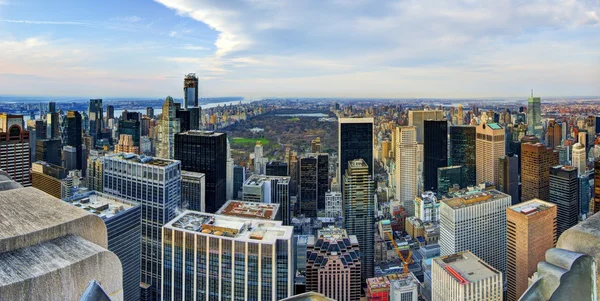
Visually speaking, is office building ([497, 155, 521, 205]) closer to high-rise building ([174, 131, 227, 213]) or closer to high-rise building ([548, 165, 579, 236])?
high-rise building ([548, 165, 579, 236])

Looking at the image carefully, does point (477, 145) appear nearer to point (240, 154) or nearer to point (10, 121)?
point (240, 154)

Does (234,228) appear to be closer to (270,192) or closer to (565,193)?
(270,192)

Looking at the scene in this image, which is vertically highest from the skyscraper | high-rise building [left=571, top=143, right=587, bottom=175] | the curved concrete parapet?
the skyscraper

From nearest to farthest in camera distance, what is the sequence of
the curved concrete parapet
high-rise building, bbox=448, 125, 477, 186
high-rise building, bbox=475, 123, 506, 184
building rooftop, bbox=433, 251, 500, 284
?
the curved concrete parapet, building rooftop, bbox=433, 251, 500, 284, high-rise building, bbox=475, 123, 506, 184, high-rise building, bbox=448, 125, 477, 186

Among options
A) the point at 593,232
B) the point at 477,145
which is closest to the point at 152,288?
the point at 593,232

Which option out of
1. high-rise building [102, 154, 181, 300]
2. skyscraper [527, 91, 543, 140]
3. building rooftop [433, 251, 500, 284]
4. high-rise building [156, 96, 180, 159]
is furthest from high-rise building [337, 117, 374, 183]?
high-rise building [102, 154, 181, 300]

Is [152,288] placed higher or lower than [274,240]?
lower
